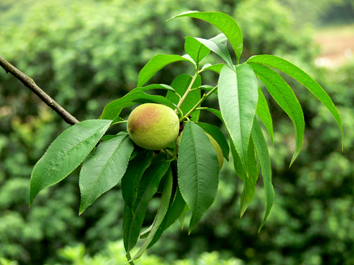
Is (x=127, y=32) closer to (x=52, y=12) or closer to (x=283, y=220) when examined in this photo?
(x=283, y=220)

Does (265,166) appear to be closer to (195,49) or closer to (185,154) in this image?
(185,154)

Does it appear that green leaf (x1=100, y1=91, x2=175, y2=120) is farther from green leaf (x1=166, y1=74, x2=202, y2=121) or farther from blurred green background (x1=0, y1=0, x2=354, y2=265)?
blurred green background (x1=0, y1=0, x2=354, y2=265)

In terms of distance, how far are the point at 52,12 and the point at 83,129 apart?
479 centimetres

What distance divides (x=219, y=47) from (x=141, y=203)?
32cm

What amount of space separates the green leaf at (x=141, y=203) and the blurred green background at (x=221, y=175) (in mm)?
1941

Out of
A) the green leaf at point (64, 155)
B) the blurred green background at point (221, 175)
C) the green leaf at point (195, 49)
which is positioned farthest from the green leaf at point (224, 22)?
the blurred green background at point (221, 175)

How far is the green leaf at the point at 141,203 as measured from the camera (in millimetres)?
584

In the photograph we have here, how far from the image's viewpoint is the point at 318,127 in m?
2.81

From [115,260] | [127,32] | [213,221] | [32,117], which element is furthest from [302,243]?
[32,117]

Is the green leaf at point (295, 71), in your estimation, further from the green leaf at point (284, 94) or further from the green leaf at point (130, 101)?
the green leaf at point (130, 101)

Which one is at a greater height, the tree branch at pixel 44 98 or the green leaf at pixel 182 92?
the tree branch at pixel 44 98

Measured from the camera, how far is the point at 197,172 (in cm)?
55

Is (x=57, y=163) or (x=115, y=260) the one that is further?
(x=115, y=260)

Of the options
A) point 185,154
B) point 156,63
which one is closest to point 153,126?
point 185,154
